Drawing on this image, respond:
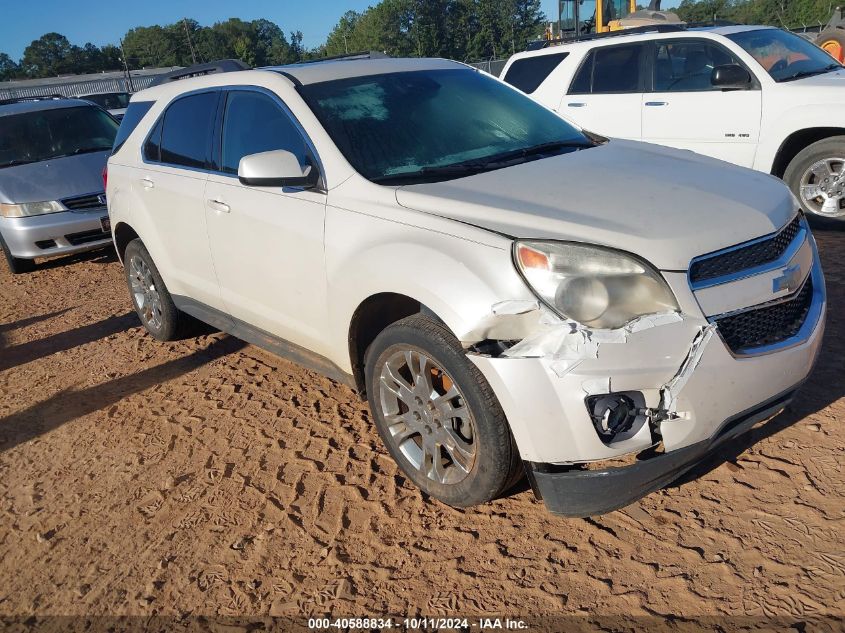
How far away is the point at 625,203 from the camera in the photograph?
276 cm

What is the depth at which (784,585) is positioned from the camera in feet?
7.92

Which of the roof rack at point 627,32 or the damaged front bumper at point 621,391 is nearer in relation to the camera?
the damaged front bumper at point 621,391

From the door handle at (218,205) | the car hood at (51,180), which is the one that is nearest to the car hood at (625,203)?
the door handle at (218,205)

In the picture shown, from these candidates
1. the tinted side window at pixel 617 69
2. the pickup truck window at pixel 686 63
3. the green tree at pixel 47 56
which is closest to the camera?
the pickup truck window at pixel 686 63

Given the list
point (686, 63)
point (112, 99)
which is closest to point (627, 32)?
point (686, 63)

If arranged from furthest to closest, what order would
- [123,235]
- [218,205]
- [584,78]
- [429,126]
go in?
[584,78]
[123,235]
[218,205]
[429,126]

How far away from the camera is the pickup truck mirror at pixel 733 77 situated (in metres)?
6.56

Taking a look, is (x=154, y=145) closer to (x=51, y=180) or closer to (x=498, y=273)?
(x=498, y=273)

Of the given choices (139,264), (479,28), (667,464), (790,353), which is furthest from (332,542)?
(479,28)

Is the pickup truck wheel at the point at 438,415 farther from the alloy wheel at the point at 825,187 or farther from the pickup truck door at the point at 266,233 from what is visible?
the alloy wheel at the point at 825,187

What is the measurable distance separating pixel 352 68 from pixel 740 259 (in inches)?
92.9

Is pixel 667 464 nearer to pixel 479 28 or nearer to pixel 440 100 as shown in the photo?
pixel 440 100

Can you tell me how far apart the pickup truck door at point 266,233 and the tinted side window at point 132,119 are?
1.36m

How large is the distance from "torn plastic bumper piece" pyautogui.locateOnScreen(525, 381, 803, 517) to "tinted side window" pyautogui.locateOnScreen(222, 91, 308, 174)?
6.32ft
